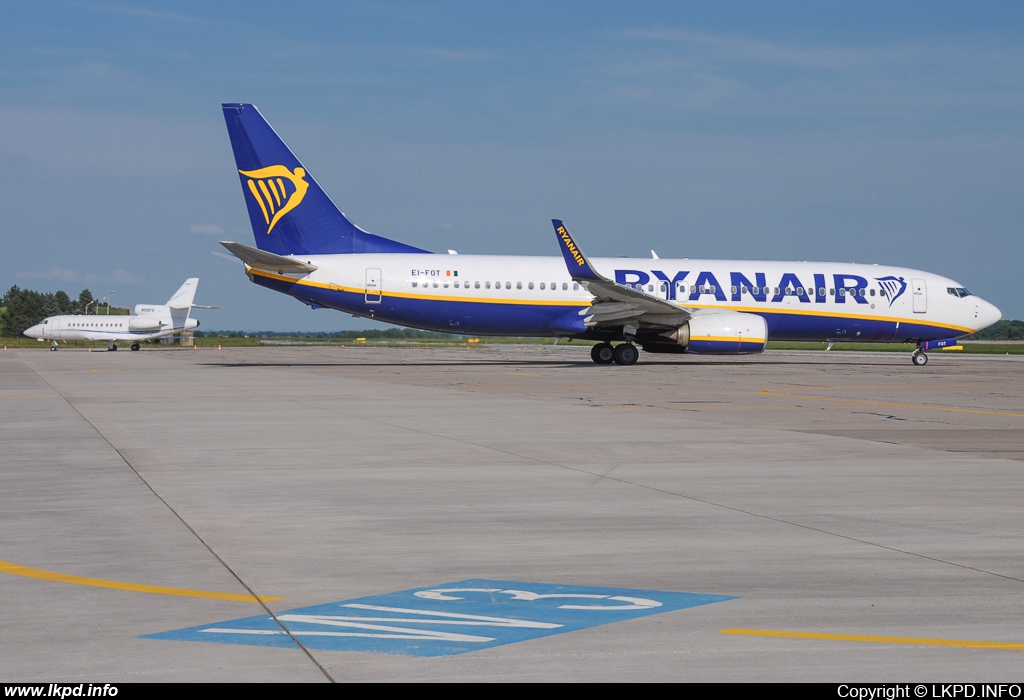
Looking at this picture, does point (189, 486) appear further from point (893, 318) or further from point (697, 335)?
point (893, 318)

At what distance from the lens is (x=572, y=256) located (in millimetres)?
33812

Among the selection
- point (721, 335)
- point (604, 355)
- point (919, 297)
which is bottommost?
point (604, 355)

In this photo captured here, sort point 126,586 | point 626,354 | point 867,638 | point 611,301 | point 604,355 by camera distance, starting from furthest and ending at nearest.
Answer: point 604,355, point 626,354, point 611,301, point 126,586, point 867,638

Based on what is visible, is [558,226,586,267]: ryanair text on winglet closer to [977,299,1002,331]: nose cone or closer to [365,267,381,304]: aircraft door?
[365,267,381,304]: aircraft door

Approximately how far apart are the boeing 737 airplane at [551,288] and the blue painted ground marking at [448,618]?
91.9 ft

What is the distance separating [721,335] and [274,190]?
15.7 meters

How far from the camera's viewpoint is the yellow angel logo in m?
35.3

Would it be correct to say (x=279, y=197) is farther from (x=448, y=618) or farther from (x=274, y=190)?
(x=448, y=618)

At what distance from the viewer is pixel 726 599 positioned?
5.60 meters

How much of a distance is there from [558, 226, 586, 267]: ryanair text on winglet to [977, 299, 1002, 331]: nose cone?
16.7 meters

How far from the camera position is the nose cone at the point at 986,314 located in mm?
39875

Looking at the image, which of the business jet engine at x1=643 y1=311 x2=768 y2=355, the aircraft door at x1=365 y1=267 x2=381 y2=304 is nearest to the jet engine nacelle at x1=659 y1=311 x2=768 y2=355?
the business jet engine at x1=643 y1=311 x2=768 y2=355

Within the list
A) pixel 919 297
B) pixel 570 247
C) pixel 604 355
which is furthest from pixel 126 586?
pixel 919 297
